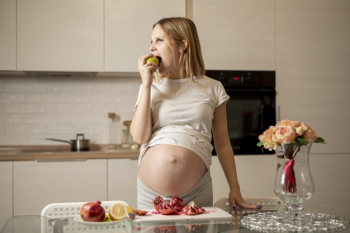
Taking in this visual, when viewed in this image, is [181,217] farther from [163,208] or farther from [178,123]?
[178,123]

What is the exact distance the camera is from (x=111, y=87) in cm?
380

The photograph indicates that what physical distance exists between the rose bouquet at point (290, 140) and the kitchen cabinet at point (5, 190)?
7.41 ft

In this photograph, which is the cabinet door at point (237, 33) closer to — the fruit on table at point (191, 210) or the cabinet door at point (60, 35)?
the cabinet door at point (60, 35)

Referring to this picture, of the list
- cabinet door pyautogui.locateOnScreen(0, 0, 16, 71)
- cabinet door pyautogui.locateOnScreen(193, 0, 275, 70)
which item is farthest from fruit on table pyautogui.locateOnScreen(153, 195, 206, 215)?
cabinet door pyautogui.locateOnScreen(0, 0, 16, 71)

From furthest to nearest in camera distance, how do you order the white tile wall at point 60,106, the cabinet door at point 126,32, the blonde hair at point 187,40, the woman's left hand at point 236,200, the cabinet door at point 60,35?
1. the white tile wall at point 60,106
2. the cabinet door at point 126,32
3. the cabinet door at point 60,35
4. the blonde hair at point 187,40
5. the woman's left hand at point 236,200

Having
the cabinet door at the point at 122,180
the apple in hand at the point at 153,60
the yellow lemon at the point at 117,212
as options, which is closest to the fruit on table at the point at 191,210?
the yellow lemon at the point at 117,212

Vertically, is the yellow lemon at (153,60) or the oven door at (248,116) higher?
the yellow lemon at (153,60)

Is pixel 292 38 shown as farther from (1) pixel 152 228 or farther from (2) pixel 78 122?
(1) pixel 152 228

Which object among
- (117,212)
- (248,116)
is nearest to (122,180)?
(248,116)

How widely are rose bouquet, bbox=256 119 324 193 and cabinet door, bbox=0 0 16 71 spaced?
251 centimetres

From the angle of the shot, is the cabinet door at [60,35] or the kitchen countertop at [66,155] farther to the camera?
the cabinet door at [60,35]

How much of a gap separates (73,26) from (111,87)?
656mm

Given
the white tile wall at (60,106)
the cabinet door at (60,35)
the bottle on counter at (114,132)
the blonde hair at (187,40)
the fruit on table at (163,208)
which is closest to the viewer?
the fruit on table at (163,208)

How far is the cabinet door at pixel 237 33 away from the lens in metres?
3.38
